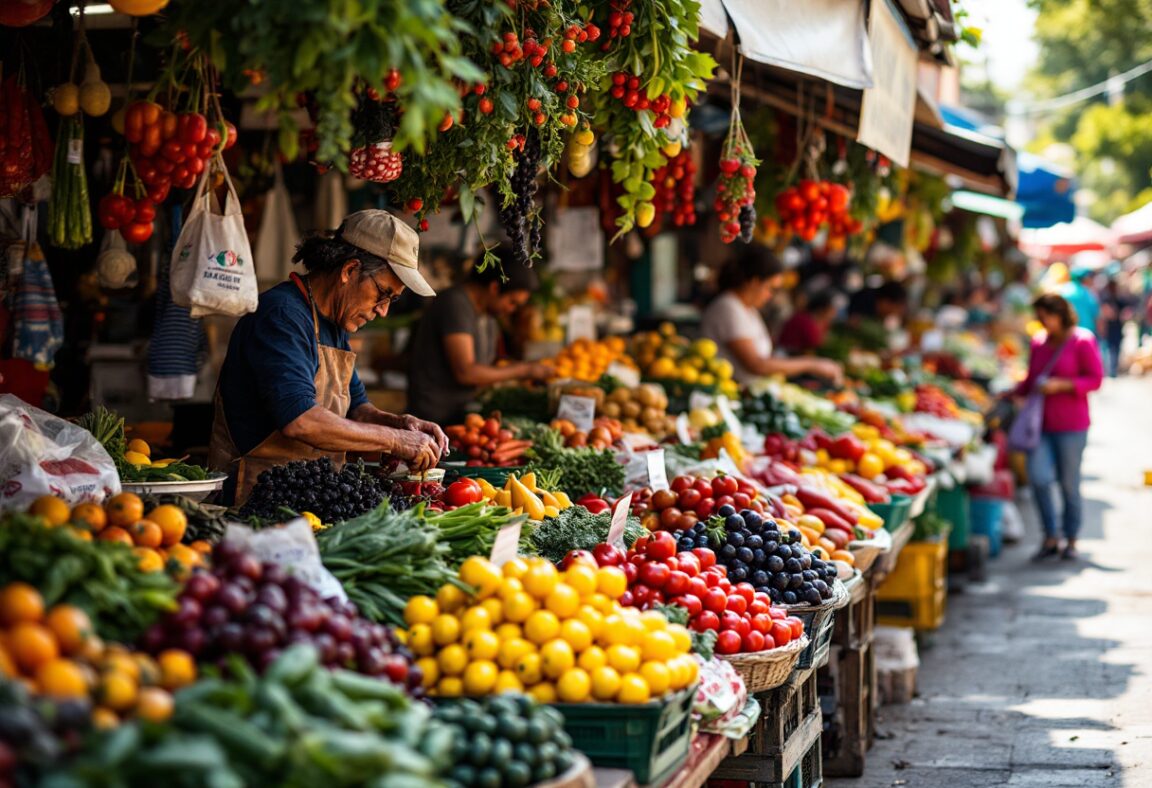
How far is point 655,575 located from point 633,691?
3.02 feet

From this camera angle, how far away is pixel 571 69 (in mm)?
4473

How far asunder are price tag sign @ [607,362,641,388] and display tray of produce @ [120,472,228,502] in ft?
12.4

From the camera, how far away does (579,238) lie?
9555 millimetres

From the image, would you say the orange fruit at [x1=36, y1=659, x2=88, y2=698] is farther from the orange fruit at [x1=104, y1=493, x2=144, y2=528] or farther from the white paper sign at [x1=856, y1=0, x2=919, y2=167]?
the white paper sign at [x1=856, y1=0, x2=919, y2=167]

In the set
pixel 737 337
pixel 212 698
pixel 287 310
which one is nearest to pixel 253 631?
pixel 212 698

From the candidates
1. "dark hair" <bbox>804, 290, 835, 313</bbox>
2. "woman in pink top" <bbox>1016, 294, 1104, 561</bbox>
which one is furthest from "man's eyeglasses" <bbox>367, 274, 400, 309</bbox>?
"dark hair" <bbox>804, 290, 835, 313</bbox>

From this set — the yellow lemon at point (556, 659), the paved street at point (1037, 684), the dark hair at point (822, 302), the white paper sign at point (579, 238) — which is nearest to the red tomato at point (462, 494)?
the yellow lemon at point (556, 659)

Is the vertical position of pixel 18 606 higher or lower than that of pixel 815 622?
higher

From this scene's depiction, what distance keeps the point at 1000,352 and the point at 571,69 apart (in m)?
18.0

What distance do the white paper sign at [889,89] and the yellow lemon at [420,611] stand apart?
3.68m

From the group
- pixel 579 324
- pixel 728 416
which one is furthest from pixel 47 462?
pixel 579 324

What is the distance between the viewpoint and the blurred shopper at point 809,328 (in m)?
12.3

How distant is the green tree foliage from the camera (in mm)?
34219

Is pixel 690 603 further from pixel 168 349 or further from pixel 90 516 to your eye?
pixel 168 349
